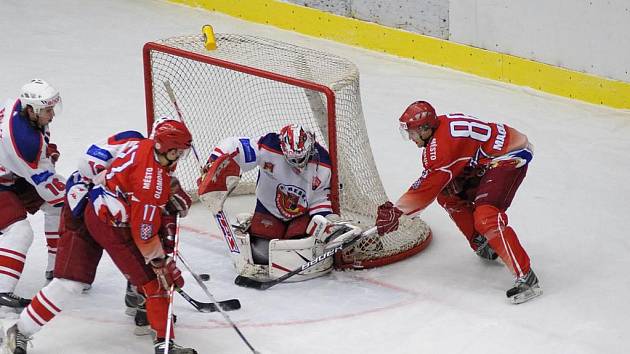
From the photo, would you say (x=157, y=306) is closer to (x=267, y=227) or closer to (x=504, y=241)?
(x=267, y=227)

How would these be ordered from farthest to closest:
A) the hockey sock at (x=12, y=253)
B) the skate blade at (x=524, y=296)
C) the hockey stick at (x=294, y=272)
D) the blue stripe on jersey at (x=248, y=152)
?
the blue stripe on jersey at (x=248, y=152) → the hockey stick at (x=294, y=272) → the skate blade at (x=524, y=296) → the hockey sock at (x=12, y=253)

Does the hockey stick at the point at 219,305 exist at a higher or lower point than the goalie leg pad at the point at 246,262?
lower

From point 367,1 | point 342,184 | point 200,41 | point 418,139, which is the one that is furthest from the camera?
point 367,1

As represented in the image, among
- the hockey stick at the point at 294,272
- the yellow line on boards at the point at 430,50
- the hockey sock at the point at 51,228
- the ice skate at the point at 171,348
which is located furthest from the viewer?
the yellow line on boards at the point at 430,50

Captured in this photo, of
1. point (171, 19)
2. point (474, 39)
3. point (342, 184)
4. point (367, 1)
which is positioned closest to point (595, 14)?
point (474, 39)

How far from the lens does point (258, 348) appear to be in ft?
16.0

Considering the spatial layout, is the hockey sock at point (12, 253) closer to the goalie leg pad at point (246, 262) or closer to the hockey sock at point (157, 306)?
the hockey sock at point (157, 306)

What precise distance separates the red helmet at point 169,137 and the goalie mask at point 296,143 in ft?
2.68

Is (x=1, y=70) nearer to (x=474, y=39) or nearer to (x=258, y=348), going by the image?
(x=474, y=39)

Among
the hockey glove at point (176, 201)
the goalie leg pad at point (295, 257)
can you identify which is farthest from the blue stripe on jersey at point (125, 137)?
the goalie leg pad at point (295, 257)

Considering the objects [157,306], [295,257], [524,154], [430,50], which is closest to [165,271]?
[157,306]

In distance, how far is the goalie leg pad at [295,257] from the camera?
214 inches

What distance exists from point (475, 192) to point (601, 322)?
2.83 feet

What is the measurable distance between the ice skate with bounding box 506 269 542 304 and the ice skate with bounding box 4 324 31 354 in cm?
197
